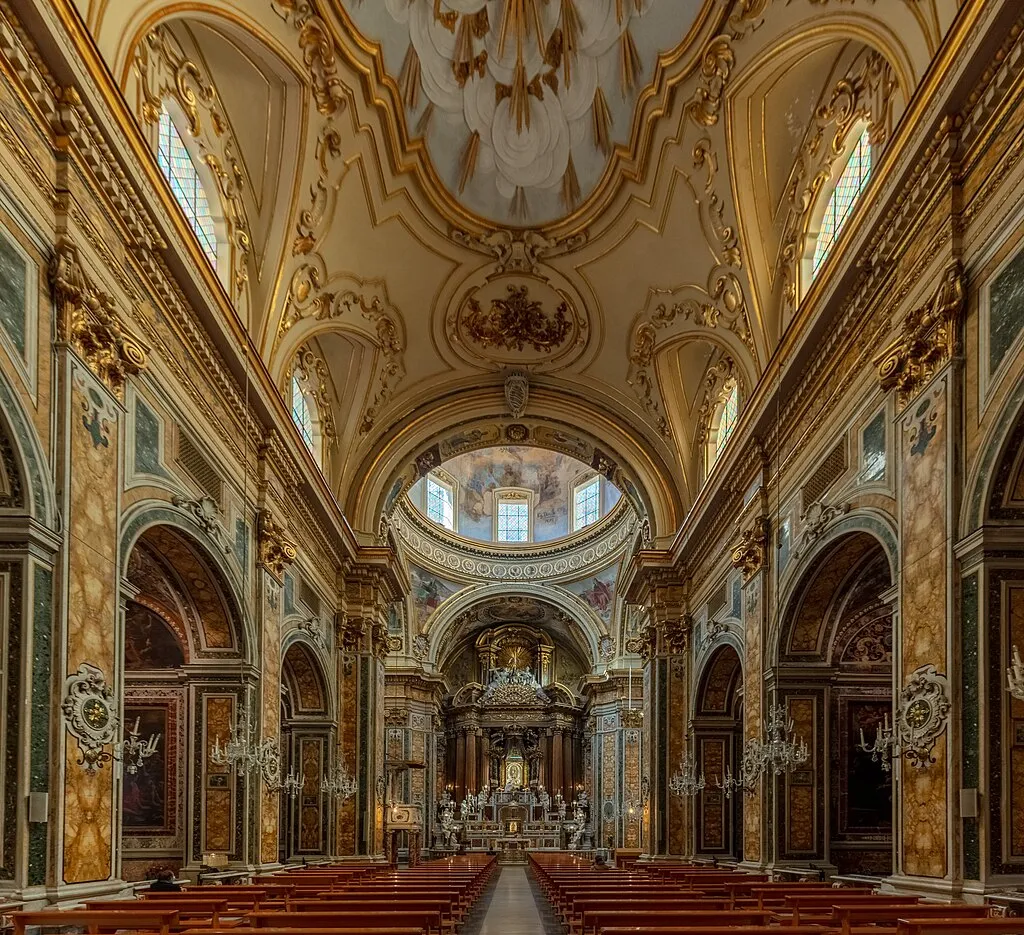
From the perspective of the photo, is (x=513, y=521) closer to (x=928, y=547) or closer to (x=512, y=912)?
(x=512, y=912)

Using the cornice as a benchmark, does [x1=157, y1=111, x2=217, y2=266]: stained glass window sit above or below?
above

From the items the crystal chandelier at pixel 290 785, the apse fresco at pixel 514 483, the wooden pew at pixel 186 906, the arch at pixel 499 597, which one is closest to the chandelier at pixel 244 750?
the crystal chandelier at pixel 290 785

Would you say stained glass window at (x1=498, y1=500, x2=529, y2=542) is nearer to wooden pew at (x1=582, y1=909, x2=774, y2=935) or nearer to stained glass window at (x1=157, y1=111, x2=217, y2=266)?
stained glass window at (x1=157, y1=111, x2=217, y2=266)

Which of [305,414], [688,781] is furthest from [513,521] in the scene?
[305,414]

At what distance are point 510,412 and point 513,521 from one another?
70.2ft

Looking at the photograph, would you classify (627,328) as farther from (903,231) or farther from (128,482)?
(128,482)

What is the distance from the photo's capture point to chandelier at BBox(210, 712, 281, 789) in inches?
647

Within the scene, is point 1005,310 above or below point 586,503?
below

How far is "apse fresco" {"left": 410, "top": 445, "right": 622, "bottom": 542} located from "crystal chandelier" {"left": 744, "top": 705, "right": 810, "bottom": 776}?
95.8 ft

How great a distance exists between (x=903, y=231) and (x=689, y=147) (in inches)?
263

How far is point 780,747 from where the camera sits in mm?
16219

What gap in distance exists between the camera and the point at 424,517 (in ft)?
145

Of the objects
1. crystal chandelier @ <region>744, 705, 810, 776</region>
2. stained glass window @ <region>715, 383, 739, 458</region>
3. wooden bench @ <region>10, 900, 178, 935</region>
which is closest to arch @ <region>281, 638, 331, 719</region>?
stained glass window @ <region>715, 383, 739, 458</region>

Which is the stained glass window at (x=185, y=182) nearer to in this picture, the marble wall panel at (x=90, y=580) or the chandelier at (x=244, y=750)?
the marble wall panel at (x=90, y=580)
